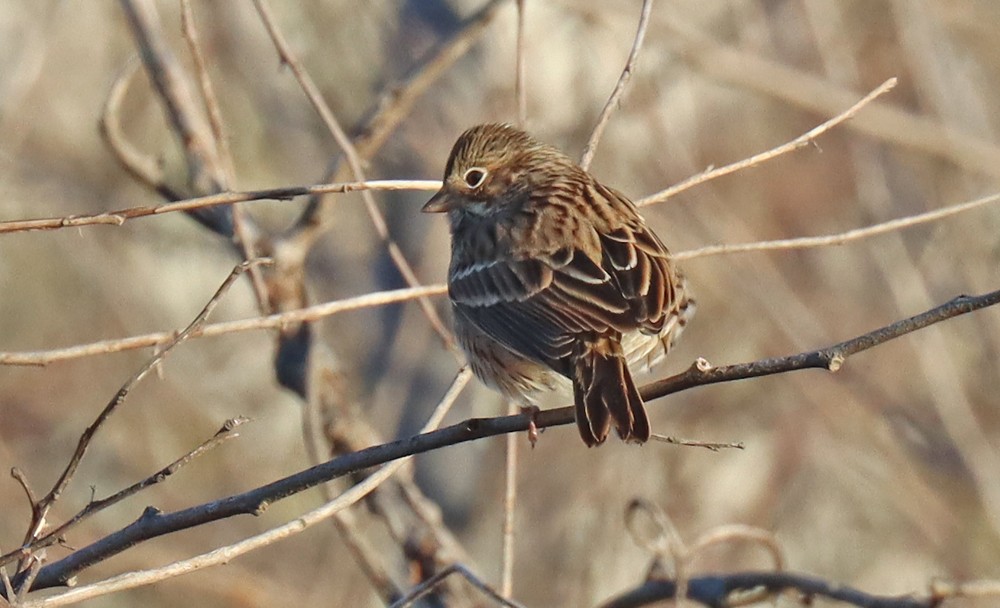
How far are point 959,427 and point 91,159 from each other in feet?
20.0

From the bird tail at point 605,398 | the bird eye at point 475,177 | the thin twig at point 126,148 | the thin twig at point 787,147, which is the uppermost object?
the thin twig at point 126,148

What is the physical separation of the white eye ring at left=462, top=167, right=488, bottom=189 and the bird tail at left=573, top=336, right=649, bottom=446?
121 centimetres

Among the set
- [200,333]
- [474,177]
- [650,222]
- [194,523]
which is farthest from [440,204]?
[650,222]

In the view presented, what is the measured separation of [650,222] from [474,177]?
3093mm

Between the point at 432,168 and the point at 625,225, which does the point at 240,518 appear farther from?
the point at 625,225

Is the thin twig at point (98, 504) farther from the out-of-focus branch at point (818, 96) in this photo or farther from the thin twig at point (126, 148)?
the out-of-focus branch at point (818, 96)

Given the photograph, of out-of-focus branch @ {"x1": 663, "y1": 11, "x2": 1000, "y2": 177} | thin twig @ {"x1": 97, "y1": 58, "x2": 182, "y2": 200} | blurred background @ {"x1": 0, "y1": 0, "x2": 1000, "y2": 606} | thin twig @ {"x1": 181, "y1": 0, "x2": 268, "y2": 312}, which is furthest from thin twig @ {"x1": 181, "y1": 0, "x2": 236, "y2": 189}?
out-of-focus branch @ {"x1": 663, "y1": 11, "x2": 1000, "y2": 177}

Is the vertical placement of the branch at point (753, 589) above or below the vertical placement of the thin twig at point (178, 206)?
below

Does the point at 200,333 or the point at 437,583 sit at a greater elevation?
the point at 200,333

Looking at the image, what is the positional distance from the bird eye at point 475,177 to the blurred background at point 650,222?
6.83 ft

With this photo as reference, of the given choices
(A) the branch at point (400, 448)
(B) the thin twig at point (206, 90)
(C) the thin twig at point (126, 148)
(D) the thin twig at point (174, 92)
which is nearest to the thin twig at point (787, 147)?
(A) the branch at point (400, 448)

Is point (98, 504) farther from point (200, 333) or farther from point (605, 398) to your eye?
point (605, 398)

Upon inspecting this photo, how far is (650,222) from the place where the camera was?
24.8 feet

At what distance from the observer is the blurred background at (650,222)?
7.38 m
